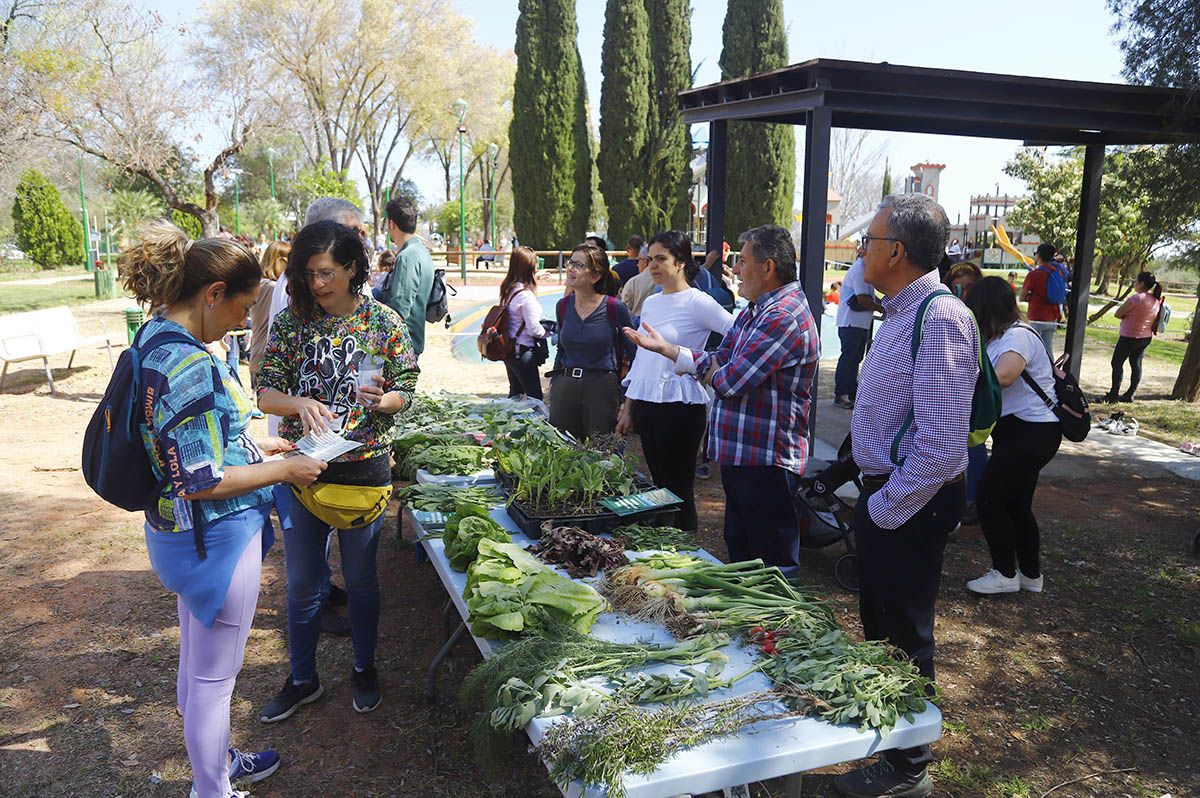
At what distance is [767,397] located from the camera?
3.42 metres

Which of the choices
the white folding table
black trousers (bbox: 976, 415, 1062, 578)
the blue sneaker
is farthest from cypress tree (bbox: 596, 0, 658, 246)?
the white folding table

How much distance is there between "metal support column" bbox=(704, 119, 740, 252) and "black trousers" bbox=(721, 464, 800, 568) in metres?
5.00

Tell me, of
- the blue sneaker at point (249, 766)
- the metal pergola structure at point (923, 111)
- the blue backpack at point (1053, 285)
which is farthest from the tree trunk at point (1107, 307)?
the blue sneaker at point (249, 766)

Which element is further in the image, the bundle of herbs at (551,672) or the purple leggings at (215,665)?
the purple leggings at (215,665)

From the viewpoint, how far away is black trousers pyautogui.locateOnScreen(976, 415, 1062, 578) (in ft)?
13.9

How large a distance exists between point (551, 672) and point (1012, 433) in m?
3.17

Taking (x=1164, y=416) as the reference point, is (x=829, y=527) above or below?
above

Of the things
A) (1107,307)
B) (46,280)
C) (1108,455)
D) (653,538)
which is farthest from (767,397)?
(46,280)

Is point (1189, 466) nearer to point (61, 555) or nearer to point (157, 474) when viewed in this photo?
point (157, 474)

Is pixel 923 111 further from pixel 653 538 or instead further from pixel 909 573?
pixel 909 573

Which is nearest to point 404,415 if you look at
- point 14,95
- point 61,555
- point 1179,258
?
point 61,555

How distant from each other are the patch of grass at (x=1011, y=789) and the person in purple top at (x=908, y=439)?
341 millimetres

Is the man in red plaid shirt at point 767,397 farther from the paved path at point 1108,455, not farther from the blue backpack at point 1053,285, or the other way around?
the blue backpack at point 1053,285

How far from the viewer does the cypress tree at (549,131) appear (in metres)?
28.6
